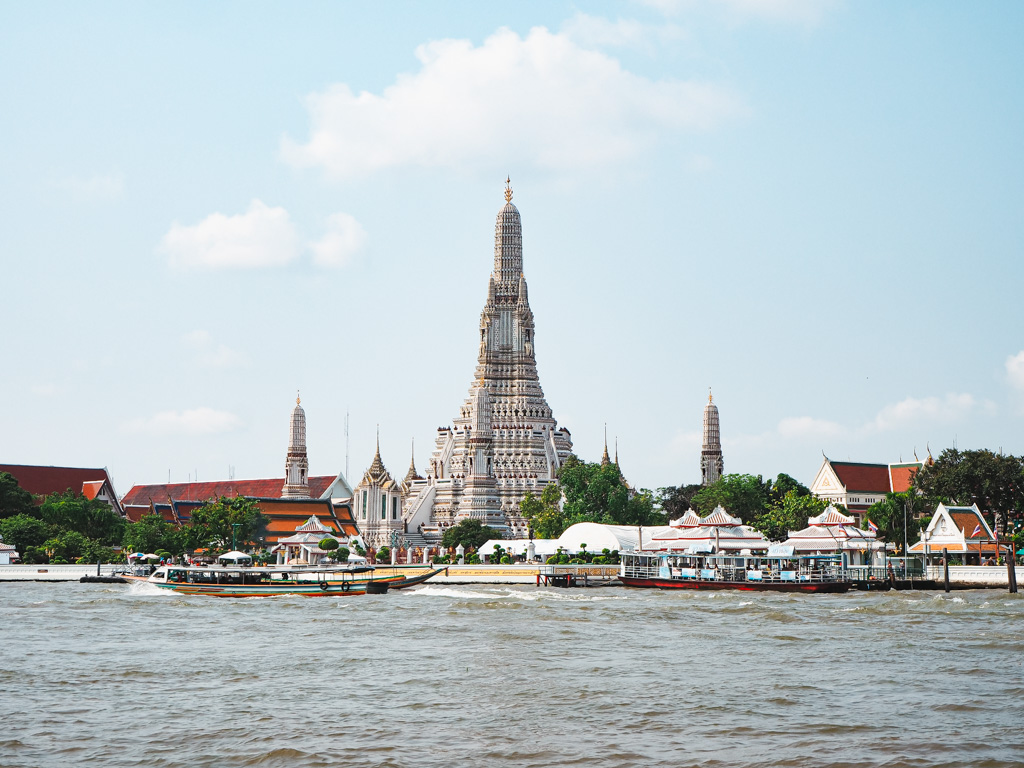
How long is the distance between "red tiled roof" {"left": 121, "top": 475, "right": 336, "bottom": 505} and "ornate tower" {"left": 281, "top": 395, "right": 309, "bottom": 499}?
167 cm

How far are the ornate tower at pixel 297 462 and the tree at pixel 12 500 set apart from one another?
92.6 ft

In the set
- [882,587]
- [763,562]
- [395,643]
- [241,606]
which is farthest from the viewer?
[763,562]

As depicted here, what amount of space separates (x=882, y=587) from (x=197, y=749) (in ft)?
164

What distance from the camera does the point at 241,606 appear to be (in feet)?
178

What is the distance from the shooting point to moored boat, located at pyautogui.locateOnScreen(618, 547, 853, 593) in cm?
6381

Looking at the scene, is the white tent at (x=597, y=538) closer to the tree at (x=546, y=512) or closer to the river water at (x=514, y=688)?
the tree at (x=546, y=512)

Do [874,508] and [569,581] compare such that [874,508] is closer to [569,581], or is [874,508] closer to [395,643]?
[569,581]

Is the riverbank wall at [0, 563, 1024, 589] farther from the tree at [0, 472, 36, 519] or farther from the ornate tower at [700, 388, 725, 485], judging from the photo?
the ornate tower at [700, 388, 725, 485]

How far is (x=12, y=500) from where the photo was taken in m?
91.5

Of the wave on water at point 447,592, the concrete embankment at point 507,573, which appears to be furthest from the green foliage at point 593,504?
the wave on water at point 447,592

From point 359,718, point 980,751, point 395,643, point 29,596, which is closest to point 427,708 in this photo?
point 359,718

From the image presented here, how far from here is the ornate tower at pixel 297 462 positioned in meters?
118

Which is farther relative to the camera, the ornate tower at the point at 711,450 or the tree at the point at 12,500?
the ornate tower at the point at 711,450

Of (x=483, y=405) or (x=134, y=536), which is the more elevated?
(x=483, y=405)
